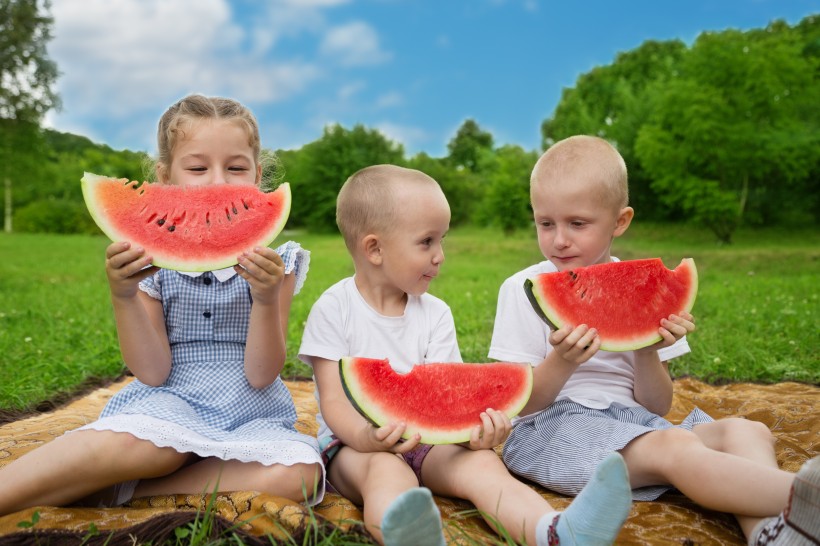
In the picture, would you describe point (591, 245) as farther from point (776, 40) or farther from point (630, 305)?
point (776, 40)

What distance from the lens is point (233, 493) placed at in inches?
88.5

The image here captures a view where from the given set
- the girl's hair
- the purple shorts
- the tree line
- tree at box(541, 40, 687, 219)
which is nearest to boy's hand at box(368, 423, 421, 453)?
the purple shorts

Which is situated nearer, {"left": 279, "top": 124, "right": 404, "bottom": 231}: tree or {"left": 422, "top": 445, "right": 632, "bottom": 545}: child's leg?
{"left": 422, "top": 445, "right": 632, "bottom": 545}: child's leg

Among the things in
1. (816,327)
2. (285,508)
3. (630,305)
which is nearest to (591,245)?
(630,305)

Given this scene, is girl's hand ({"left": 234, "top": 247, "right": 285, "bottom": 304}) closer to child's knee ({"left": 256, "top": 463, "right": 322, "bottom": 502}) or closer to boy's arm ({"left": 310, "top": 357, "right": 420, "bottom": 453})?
boy's arm ({"left": 310, "top": 357, "right": 420, "bottom": 453})

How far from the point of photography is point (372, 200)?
2600 mm

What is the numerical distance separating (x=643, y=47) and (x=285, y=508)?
3745cm

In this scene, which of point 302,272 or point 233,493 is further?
point 302,272

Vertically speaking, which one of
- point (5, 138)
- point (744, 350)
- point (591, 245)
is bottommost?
point (744, 350)

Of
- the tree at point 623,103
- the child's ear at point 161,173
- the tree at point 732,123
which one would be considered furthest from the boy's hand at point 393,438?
the tree at point 623,103

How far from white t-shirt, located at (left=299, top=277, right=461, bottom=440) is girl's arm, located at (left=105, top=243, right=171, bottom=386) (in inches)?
22.0

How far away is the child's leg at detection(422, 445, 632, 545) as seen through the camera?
179 cm

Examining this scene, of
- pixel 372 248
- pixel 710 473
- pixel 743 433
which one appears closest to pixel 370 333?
pixel 372 248

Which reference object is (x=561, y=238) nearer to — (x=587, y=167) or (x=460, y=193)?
(x=587, y=167)
